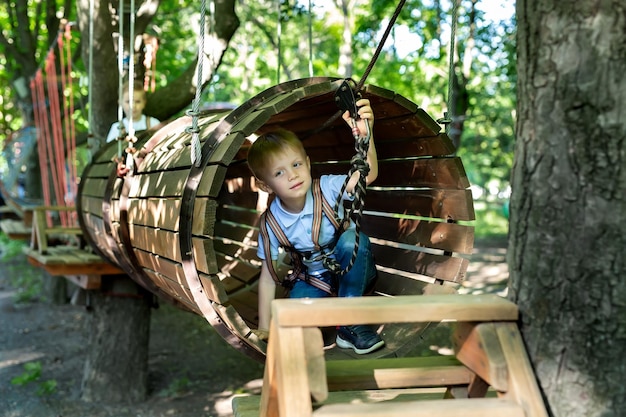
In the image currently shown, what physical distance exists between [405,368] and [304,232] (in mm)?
1370

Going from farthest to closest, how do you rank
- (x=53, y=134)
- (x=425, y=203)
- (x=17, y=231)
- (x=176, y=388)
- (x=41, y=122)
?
(x=41, y=122) → (x=53, y=134) → (x=17, y=231) → (x=176, y=388) → (x=425, y=203)

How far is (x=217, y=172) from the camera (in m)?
2.30

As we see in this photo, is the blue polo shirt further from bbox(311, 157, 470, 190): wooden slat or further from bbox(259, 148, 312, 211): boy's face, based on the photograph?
bbox(311, 157, 470, 190): wooden slat

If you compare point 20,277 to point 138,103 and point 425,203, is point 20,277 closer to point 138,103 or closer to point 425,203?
point 138,103

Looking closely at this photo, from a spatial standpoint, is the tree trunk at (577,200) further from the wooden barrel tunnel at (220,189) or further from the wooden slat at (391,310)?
the wooden barrel tunnel at (220,189)

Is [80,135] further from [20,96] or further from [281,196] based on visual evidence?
[281,196]

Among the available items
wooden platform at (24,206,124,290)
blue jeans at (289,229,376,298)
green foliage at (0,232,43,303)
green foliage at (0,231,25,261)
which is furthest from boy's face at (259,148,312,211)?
green foliage at (0,231,25,261)

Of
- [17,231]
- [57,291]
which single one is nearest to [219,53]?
[17,231]

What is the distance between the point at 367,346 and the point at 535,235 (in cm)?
130

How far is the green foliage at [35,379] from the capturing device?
5.46 metres

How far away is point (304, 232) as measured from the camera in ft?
10.1

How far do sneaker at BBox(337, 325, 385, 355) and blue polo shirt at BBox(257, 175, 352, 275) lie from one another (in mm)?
374

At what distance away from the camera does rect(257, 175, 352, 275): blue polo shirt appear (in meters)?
3.08

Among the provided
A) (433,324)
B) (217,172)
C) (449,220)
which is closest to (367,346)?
(433,324)
